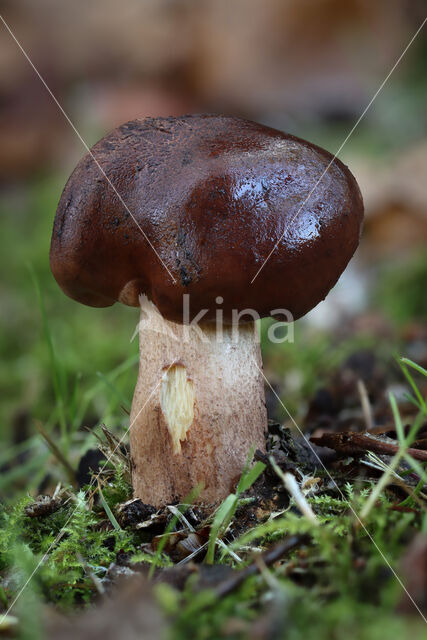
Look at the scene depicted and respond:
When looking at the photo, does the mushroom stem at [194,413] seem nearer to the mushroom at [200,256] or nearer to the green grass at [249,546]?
the mushroom at [200,256]

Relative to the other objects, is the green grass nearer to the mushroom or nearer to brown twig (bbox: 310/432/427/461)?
brown twig (bbox: 310/432/427/461)

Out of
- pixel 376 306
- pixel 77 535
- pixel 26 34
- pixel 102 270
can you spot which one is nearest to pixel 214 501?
pixel 77 535

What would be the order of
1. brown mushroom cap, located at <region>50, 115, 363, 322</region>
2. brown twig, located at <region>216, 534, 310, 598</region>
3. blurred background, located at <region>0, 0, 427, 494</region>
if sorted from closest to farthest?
brown twig, located at <region>216, 534, 310, 598</region>, brown mushroom cap, located at <region>50, 115, 363, 322</region>, blurred background, located at <region>0, 0, 427, 494</region>

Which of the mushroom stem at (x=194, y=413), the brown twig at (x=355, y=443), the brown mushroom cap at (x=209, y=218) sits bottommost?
the mushroom stem at (x=194, y=413)
